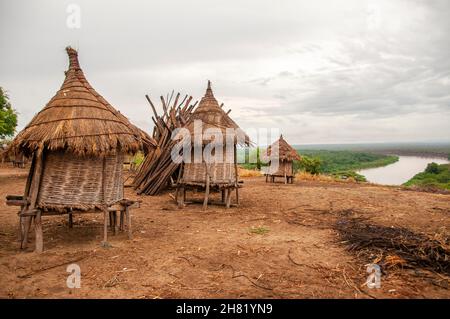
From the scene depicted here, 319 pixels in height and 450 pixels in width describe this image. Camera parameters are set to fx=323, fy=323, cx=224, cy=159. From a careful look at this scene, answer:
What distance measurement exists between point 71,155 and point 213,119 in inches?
209

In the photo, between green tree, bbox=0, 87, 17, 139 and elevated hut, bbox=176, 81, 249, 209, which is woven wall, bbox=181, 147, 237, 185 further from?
green tree, bbox=0, 87, 17, 139

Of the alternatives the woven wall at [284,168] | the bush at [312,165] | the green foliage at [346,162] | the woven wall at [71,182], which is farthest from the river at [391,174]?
the woven wall at [71,182]

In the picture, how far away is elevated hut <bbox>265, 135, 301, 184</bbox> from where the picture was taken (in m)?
16.2

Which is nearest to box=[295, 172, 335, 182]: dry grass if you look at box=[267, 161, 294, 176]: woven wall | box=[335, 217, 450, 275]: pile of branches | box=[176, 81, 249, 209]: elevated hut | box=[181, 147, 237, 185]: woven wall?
box=[267, 161, 294, 176]: woven wall

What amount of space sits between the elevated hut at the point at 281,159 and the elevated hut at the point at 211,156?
6.07m

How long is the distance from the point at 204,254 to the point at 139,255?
113cm

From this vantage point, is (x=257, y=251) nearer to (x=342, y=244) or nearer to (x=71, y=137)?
(x=342, y=244)

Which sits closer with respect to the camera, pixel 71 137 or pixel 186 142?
pixel 71 137

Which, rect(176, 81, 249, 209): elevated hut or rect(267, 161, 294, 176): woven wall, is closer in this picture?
rect(176, 81, 249, 209): elevated hut

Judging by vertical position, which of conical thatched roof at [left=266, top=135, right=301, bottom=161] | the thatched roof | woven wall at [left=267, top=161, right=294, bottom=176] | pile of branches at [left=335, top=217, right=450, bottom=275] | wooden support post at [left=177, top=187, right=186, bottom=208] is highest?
the thatched roof

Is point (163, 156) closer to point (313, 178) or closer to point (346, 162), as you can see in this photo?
point (313, 178)

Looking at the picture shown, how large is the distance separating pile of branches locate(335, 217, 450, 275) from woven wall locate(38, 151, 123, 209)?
483 cm

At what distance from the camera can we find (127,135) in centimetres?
626
